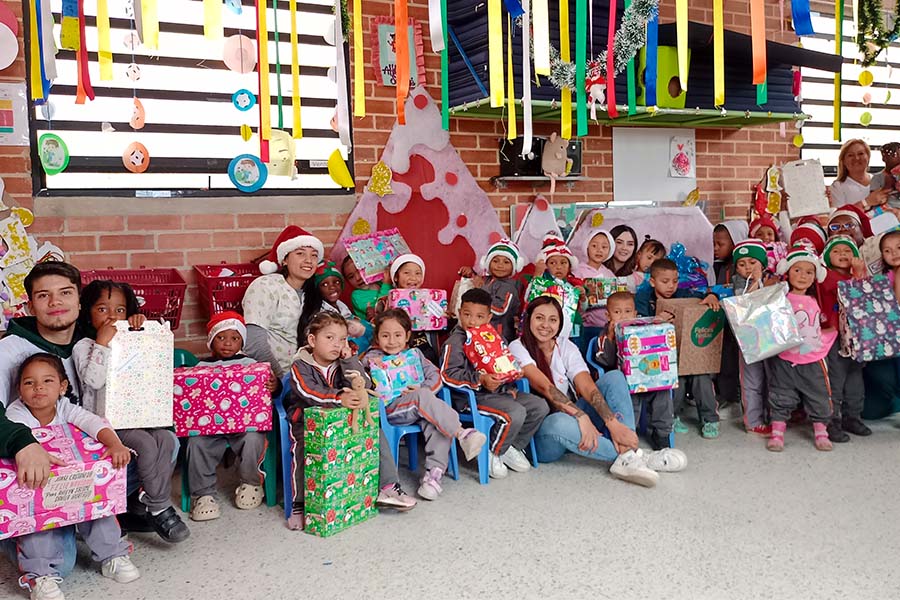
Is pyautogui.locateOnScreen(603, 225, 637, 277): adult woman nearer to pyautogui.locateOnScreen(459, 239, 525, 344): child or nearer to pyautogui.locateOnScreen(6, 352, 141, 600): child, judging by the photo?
pyautogui.locateOnScreen(459, 239, 525, 344): child

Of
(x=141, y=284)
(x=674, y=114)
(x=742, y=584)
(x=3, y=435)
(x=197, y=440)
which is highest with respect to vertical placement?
(x=674, y=114)

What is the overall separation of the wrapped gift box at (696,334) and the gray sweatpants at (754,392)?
0.15m

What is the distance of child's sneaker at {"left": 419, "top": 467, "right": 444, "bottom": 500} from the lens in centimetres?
317

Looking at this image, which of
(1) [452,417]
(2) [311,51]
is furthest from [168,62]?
(1) [452,417]

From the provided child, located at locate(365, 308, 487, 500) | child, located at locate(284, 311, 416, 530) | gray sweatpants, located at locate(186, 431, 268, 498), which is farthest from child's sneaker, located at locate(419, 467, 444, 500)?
gray sweatpants, located at locate(186, 431, 268, 498)

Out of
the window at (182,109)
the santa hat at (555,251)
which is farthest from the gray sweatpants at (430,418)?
the window at (182,109)

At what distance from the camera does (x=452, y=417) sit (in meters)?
3.27

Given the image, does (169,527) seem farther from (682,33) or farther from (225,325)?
(682,33)

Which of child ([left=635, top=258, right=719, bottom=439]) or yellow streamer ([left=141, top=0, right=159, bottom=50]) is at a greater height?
yellow streamer ([left=141, top=0, right=159, bottom=50])

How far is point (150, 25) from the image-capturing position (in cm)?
258

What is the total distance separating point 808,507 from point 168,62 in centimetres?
350

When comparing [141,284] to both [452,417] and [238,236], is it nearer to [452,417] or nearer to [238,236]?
[238,236]

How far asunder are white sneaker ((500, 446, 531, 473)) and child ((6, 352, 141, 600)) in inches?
63.2

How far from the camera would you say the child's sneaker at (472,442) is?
129 inches
